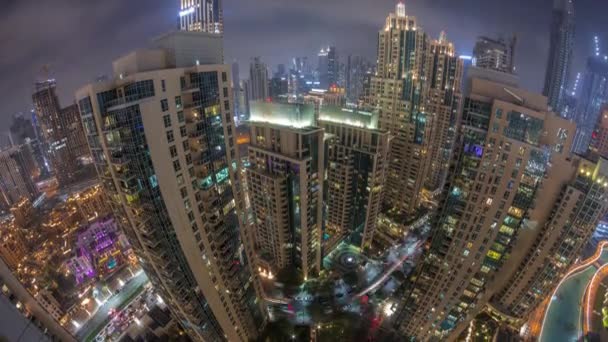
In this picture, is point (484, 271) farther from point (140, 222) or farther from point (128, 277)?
point (128, 277)

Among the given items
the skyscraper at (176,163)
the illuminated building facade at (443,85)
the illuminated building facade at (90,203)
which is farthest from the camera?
the illuminated building facade at (443,85)

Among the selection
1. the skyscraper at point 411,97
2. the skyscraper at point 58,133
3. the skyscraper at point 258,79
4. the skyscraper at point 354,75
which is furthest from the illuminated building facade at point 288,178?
the skyscraper at point 354,75

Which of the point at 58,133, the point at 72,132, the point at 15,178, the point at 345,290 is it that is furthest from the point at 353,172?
the point at 58,133

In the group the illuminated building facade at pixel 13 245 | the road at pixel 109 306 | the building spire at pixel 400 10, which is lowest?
the road at pixel 109 306

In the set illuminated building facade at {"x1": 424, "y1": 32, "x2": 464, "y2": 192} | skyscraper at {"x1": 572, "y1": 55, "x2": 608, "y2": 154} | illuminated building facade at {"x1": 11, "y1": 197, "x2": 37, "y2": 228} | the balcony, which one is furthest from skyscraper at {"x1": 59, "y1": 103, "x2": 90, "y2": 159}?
skyscraper at {"x1": 572, "y1": 55, "x2": 608, "y2": 154}

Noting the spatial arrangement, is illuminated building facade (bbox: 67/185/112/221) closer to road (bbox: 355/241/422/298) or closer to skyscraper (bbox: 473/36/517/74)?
road (bbox: 355/241/422/298)

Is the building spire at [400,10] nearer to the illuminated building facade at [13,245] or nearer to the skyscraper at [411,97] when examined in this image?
the skyscraper at [411,97]

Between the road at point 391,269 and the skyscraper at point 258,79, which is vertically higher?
the skyscraper at point 258,79

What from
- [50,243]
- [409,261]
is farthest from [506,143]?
[50,243]
